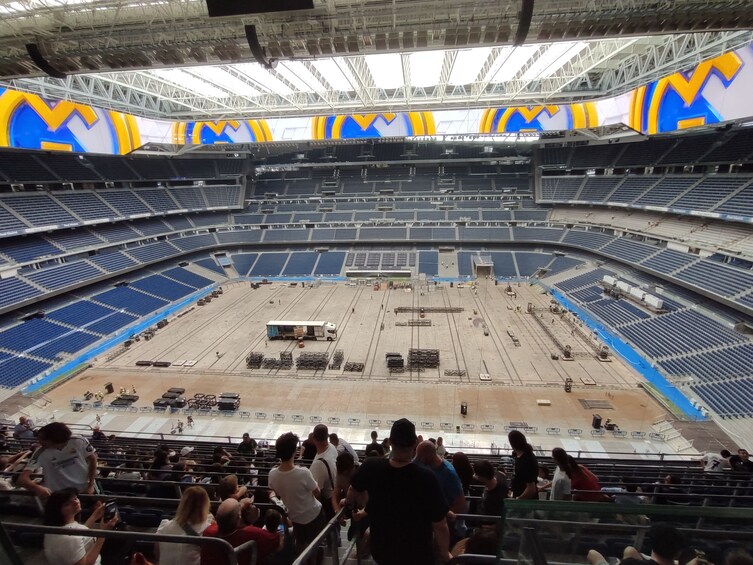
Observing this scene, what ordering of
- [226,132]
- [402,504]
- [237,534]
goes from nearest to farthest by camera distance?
[402,504], [237,534], [226,132]

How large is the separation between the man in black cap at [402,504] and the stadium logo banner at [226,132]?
46.3 meters

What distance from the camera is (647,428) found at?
17.4 m

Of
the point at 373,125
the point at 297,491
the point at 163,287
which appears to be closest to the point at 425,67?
the point at 373,125

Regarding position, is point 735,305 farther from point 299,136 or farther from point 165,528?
point 299,136

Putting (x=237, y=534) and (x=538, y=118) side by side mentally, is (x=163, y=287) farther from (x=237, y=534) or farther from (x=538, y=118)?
(x=538, y=118)

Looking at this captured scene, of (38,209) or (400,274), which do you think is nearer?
(38,209)

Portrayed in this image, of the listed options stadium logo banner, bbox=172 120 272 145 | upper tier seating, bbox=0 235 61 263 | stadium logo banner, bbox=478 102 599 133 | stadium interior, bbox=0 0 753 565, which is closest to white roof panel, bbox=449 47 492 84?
stadium interior, bbox=0 0 753 565

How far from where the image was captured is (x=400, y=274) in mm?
44719

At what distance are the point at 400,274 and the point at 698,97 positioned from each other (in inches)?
1167

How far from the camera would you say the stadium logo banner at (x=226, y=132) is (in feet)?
141

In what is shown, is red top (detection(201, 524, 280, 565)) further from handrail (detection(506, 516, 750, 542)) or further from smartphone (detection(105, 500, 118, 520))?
handrail (detection(506, 516, 750, 542))

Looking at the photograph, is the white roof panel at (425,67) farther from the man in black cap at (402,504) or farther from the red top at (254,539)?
the red top at (254,539)

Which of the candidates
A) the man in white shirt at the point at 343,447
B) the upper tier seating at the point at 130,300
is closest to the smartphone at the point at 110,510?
the man in white shirt at the point at 343,447

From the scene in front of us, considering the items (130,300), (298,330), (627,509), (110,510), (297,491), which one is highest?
(130,300)
